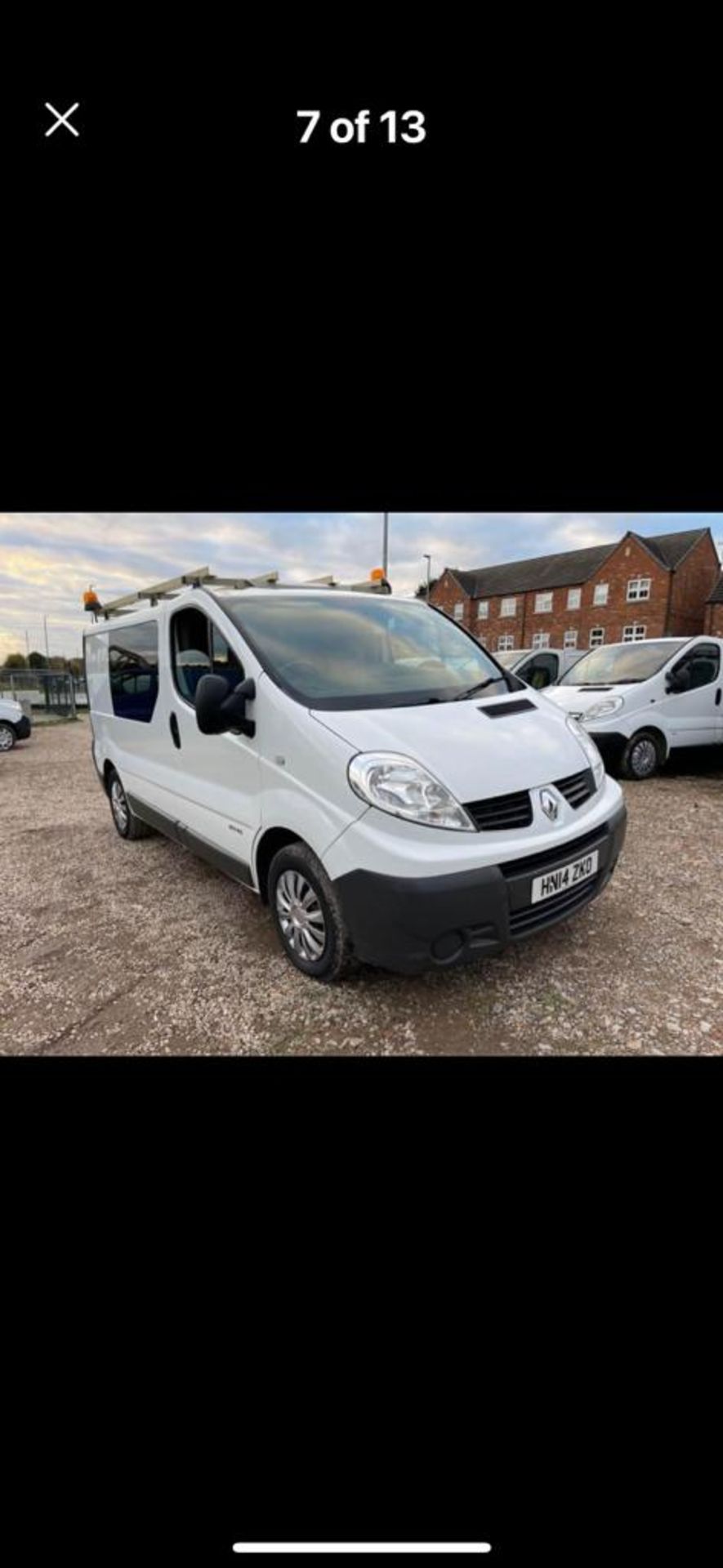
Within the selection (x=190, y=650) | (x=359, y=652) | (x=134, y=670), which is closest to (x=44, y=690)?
(x=134, y=670)

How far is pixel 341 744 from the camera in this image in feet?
8.09

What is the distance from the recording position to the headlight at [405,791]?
7.67ft

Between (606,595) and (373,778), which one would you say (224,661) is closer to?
(373,778)

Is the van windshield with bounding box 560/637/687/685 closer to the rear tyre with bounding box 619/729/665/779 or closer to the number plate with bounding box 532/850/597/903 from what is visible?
the rear tyre with bounding box 619/729/665/779

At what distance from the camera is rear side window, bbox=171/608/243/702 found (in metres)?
3.22

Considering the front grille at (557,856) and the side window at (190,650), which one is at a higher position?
the side window at (190,650)

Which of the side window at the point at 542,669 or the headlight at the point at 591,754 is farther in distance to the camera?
the side window at the point at 542,669

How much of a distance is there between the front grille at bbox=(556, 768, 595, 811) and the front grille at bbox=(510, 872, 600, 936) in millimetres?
365

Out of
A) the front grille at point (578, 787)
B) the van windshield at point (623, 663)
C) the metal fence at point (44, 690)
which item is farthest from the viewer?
the metal fence at point (44, 690)

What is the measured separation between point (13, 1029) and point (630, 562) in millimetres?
38628

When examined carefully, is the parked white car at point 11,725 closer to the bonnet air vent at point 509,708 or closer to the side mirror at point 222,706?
the side mirror at point 222,706

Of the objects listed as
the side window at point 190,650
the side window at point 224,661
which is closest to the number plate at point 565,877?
the side window at point 224,661

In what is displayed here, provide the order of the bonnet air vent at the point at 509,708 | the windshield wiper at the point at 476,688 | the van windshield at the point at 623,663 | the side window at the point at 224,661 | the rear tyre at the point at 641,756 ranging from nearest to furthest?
the bonnet air vent at the point at 509,708 → the windshield wiper at the point at 476,688 → the side window at the point at 224,661 → the rear tyre at the point at 641,756 → the van windshield at the point at 623,663

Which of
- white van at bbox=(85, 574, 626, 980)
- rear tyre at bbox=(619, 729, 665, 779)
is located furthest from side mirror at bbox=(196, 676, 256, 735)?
rear tyre at bbox=(619, 729, 665, 779)
